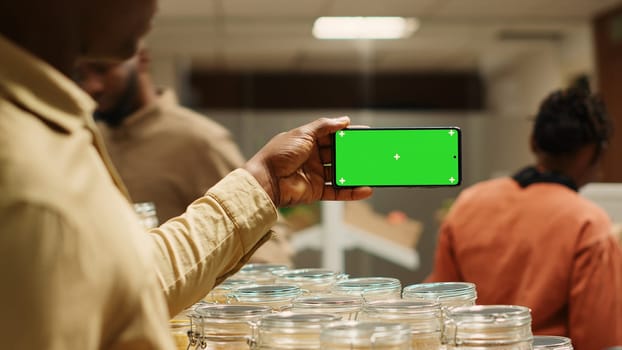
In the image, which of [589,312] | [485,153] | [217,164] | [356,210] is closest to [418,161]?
[589,312]

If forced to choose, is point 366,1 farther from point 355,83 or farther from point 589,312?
point 589,312

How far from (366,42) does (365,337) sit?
559 centimetres

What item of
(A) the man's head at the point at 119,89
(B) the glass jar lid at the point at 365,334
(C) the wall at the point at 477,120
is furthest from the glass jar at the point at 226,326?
(C) the wall at the point at 477,120

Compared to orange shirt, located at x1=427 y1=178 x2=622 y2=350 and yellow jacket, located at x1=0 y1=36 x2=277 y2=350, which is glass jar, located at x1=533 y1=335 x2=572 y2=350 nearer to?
yellow jacket, located at x1=0 y1=36 x2=277 y2=350

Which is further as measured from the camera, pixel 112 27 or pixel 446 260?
pixel 446 260

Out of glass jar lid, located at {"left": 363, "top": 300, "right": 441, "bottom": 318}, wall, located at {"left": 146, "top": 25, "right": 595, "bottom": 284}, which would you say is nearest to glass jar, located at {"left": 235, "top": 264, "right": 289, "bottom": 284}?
glass jar lid, located at {"left": 363, "top": 300, "right": 441, "bottom": 318}

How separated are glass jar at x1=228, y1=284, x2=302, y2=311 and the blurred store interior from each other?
15.3 feet

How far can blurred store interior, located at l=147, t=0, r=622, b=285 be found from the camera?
20.3ft

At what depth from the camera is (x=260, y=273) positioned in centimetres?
152

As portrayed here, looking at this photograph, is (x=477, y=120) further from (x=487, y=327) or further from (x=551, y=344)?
(x=487, y=327)

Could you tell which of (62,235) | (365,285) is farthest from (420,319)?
(62,235)

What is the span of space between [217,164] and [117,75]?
1.36 feet

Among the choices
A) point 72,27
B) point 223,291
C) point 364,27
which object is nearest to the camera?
point 72,27

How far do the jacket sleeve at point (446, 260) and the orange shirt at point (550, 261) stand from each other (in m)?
0.04
